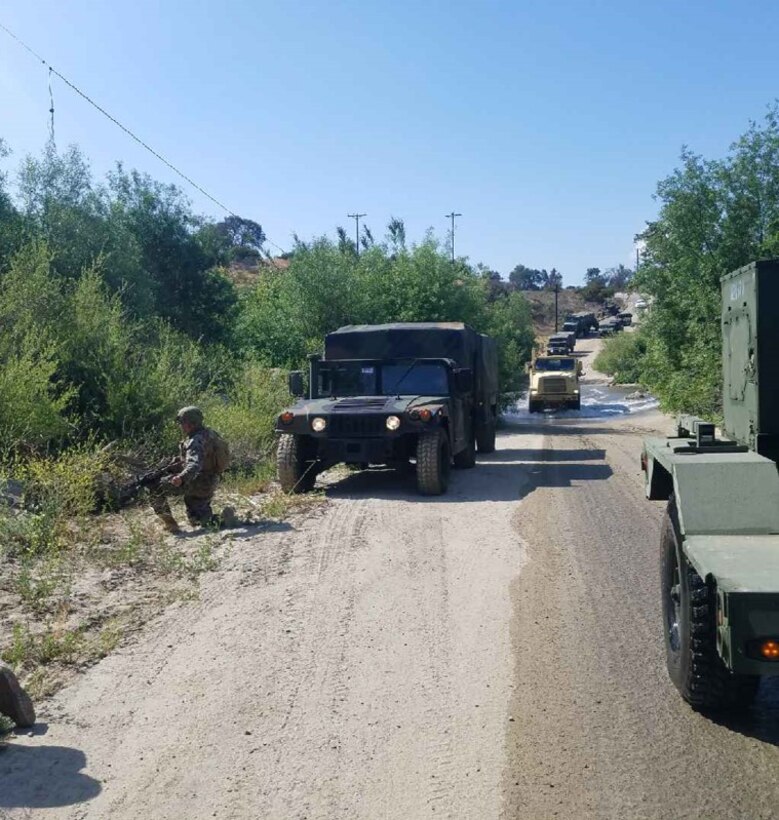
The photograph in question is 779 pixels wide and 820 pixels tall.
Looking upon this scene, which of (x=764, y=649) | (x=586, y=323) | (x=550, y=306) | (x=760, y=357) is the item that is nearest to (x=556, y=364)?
(x=760, y=357)

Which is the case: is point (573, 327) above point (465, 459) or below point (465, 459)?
above

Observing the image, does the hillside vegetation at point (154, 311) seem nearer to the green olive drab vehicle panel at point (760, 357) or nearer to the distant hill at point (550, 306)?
the green olive drab vehicle panel at point (760, 357)

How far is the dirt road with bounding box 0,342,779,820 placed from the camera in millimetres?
3834

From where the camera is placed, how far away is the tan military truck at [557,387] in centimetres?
3506

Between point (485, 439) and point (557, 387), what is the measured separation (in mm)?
18679

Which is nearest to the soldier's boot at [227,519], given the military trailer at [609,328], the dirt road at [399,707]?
the dirt road at [399,707]

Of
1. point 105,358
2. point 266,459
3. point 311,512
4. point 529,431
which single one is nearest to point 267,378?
point 266,459

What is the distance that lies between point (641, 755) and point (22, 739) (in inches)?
106

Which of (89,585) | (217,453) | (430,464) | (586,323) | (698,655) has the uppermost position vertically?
(586,323)

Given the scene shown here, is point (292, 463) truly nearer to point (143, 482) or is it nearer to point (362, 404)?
point (362, 404)

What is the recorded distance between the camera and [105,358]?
13.1m

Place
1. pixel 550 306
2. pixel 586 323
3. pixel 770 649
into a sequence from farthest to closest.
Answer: pixel 550 306, pixel 586 323, pixel 770 649

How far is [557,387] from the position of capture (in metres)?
35.1

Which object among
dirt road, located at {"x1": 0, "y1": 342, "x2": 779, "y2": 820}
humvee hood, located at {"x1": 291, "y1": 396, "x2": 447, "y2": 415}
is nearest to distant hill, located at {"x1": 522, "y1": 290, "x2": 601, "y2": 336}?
humvee hood, located at {"x1": 291, "y1": 396, "x2": 447, "y2": 415}
